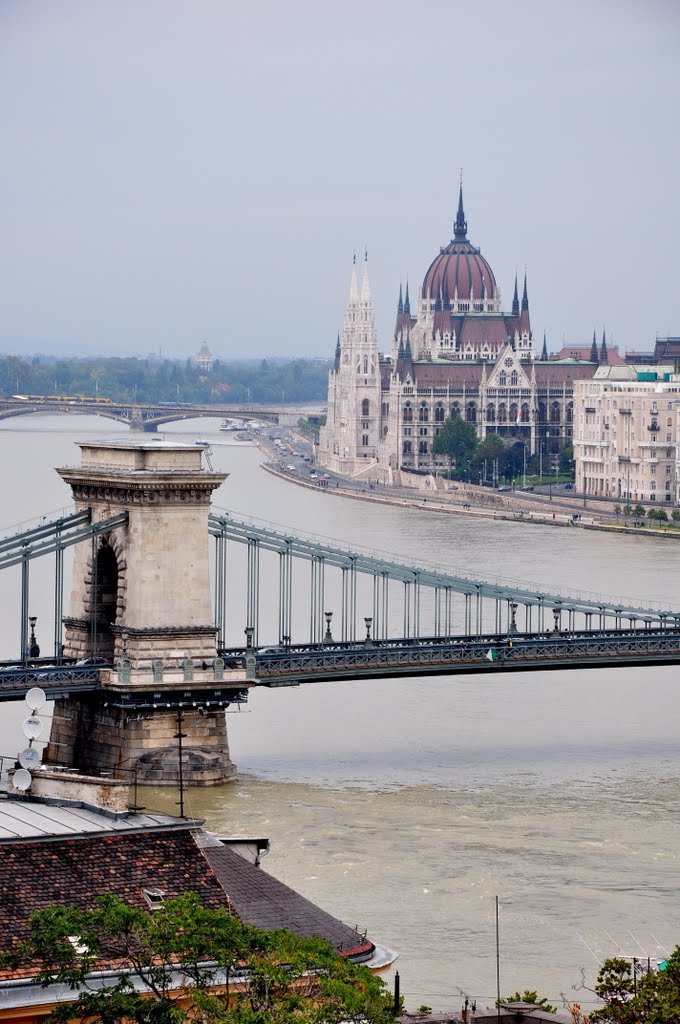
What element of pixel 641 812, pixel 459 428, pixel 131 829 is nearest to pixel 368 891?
pixel 641 812

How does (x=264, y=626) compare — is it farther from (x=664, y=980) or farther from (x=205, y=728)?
(x=664, y=980)

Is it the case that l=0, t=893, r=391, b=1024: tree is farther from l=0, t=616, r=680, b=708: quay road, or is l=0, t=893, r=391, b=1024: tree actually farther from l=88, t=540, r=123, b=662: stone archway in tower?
l=88, t=540, r=123, b=662: stone archway in tower

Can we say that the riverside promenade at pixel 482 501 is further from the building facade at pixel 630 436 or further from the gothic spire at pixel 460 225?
the gothic spire at pixel 460 225

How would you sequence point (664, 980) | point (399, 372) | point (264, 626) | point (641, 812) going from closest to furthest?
point (664, 980) → point (641, 812) → point (264, 626) → point (399, 372)

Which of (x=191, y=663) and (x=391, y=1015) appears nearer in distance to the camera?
(x=391, y=1015)

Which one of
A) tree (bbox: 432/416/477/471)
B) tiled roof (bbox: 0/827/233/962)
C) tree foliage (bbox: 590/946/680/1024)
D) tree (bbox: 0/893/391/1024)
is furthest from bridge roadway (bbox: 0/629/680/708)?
tree (bbox: 432/416/477/471)

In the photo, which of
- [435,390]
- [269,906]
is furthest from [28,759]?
[435,390]

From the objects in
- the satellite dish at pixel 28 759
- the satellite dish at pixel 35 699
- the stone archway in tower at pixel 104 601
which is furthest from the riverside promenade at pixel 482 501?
the satellite dish at pixel 28 759
